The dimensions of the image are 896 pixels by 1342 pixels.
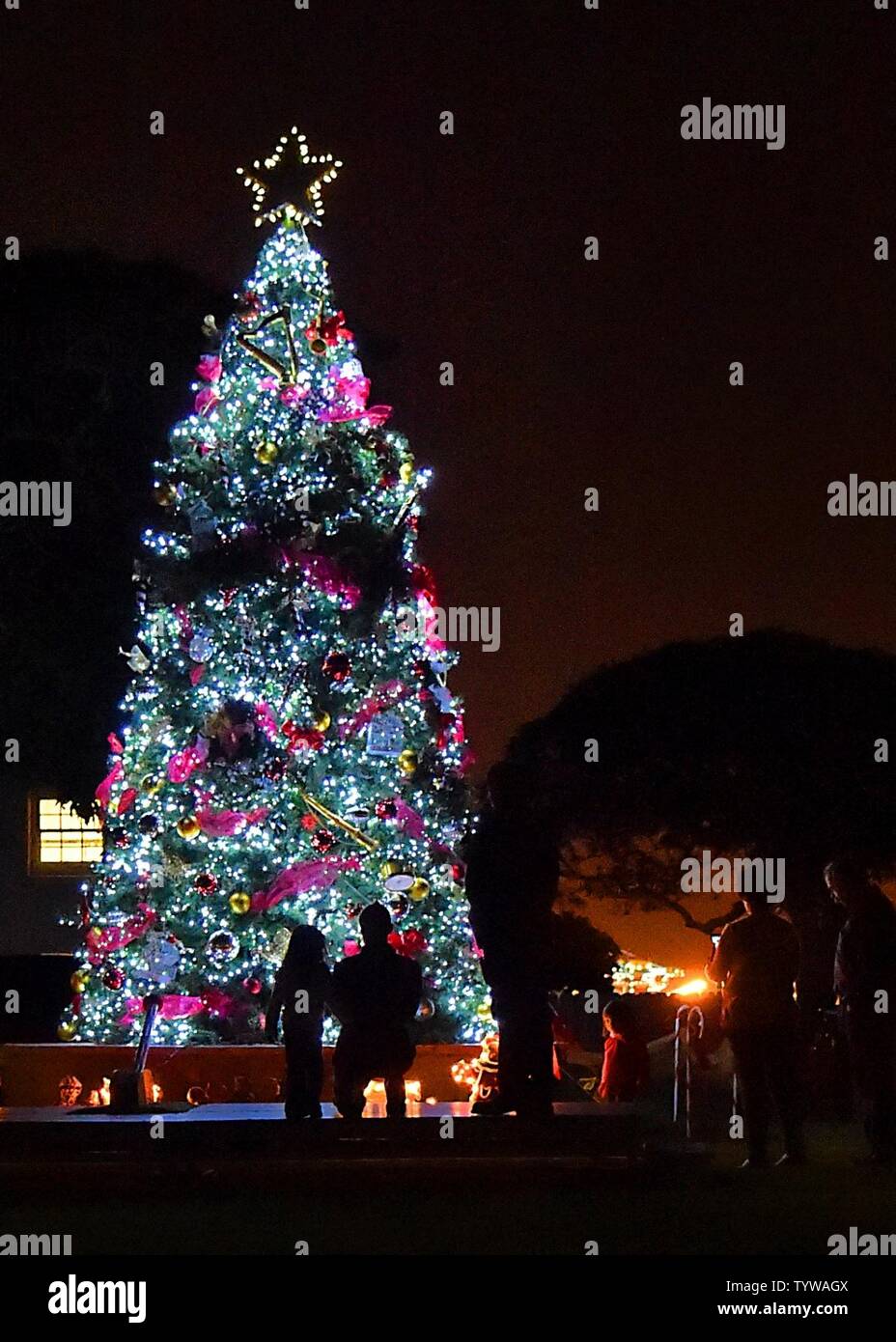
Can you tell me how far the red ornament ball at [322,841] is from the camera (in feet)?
64.1

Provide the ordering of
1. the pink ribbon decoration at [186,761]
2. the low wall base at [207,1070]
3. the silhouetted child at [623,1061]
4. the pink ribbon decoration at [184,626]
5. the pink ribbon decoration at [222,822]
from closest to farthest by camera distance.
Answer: the silhouetted child at [623,1061] < the low wall base at [207,1070] < the pink ribbon decoration at [222,822] < the pink ribbon decoration at [186,761] < the pink ribbon decoration at [184,626]

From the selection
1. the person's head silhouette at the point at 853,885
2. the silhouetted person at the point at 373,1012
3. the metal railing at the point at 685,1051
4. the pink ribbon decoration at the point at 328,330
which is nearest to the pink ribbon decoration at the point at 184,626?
the pink ribbon decoration at the point at 328,330

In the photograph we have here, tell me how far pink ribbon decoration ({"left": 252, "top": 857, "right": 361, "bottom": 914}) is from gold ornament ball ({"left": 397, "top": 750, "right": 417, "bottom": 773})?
100cm

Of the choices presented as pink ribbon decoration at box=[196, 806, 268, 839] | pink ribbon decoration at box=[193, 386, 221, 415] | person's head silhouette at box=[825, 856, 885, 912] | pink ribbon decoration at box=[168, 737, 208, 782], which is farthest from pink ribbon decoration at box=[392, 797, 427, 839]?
person's head silhouette at box=[825, 856, 885, 912]

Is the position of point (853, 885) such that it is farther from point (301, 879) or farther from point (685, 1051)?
point (301, 879)

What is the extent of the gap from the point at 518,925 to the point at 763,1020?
164 centimetres

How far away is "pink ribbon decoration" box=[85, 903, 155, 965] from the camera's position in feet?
64.0

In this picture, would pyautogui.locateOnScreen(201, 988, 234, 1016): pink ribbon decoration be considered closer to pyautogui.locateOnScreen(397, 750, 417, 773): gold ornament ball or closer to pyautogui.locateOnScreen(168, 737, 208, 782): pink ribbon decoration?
pyautogui.locateOnScreen(168, 737, 208, 782): pink ribbon decoration

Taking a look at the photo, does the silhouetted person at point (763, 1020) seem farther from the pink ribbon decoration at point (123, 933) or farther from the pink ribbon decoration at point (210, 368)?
the pink ribbon decoration at point (210, 368)

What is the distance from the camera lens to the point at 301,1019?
14.2 meters

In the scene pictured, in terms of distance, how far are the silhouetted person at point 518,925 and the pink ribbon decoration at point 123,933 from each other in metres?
6.64
